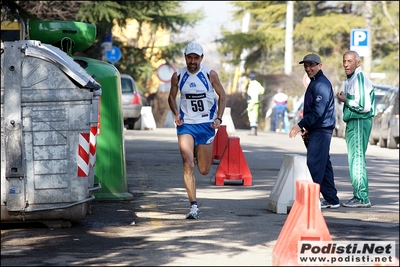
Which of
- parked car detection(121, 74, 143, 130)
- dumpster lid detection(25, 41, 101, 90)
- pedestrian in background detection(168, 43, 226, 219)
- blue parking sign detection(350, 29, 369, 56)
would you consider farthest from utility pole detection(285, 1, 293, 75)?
dumpster lid detection(25, 41, 101, 90)

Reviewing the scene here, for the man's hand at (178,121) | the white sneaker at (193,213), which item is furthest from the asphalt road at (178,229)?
the man's hand at (178,121)

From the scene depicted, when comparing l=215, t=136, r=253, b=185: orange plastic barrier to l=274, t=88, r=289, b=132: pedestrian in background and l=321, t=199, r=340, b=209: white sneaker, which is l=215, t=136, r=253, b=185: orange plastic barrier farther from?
l=274, t=88, r=289, b=132: pedestrian in background

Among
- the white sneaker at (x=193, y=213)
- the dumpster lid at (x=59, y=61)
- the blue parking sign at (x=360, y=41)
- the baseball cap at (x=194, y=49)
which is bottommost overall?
the white sneaker at (x=193, y=213)

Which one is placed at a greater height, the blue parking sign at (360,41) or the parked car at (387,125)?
the blue parking sign at (360,41)

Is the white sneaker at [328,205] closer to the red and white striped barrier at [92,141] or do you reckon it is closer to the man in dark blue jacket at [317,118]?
the man in dark blue jacket at [317,118]

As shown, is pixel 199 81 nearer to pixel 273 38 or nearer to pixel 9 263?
pixel 9 263

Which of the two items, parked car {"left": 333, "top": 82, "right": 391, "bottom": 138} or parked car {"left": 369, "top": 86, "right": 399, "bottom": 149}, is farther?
parked car {"left": 333, "top": 82, "right": 391, "bottom": 138}

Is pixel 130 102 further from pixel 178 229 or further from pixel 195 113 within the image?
pixel 178 229

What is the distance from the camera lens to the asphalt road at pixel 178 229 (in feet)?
26.7

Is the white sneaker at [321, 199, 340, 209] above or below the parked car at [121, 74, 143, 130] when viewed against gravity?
below

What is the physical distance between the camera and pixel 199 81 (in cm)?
1098

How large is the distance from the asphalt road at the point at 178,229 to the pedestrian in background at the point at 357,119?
30cm

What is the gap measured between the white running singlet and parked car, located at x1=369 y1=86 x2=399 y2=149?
644 inches

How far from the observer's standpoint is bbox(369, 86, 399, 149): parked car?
2688cm
